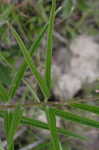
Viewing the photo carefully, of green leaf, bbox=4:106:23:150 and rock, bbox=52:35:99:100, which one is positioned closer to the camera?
green leaf, bbox=4:106:23:150

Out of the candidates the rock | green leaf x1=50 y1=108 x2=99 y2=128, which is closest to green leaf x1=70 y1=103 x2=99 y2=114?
green leaf x1=50 y1=108 x2=99 y2=128

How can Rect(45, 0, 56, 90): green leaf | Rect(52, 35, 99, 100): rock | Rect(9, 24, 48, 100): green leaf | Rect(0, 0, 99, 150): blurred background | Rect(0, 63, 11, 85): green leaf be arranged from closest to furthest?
Rect(45, 0, 56, 90): green leaf → Rect(9, 24, 48, 100): green leaf → Rect(0, 63, 11, 85): green leaf → Rect(0, 0, 99, 150): blurred background → Rect(52, 35, 99, 100): rock

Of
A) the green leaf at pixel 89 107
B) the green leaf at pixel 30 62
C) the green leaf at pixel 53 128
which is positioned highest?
the green leaf at pixel 30 62

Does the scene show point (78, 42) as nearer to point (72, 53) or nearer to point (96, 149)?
point (72, 53)

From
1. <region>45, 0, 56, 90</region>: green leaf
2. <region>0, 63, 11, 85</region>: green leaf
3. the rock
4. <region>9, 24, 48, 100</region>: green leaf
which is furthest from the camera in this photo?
the rock

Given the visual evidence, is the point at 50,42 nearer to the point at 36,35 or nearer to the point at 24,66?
the point at 24,66

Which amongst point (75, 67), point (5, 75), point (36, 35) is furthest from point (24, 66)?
point (75, 67)

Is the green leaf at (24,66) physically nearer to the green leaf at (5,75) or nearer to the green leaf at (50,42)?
the green leaf at (50,42)

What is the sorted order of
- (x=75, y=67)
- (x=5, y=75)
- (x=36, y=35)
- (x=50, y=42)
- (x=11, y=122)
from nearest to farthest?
1. (x=50, y=42)
2. (x=11, y=122)
3. (x=5, y=75)
4. (x=36, y=35)
5. (x=75, y=67)

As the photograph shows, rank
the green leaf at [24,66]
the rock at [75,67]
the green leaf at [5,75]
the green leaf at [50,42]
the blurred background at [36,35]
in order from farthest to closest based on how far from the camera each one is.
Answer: the rock at [75,67]
the blurred background at [36,35]
the green leaf at [5,75]
the green leaf at [24,66]
the green leaf at [50,42]

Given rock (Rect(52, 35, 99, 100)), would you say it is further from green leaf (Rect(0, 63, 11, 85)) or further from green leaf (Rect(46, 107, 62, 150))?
green leaf (Rect(46, 107, 62, 150))

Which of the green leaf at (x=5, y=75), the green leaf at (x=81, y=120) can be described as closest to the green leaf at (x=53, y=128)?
the green leaf at (x=81, y=120)

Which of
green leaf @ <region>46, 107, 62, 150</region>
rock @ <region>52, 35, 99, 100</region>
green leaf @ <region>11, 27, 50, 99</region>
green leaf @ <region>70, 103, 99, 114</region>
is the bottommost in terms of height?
green leaf @ <region>46, 107, 62, 150</region>
